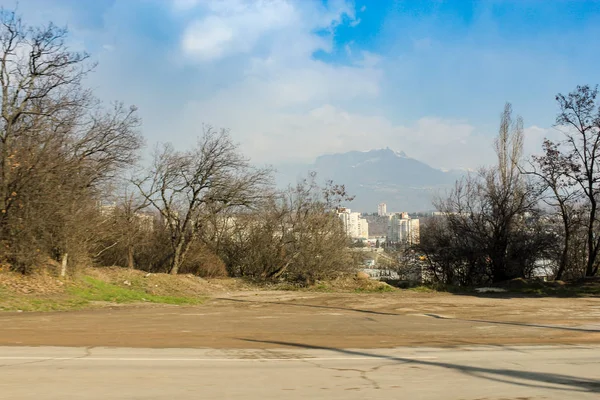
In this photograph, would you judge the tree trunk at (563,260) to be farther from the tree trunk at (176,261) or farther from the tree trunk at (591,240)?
the tree trunk at (176,261)

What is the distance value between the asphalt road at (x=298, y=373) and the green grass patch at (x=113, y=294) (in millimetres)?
10332

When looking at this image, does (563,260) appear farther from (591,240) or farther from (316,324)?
(316,324)

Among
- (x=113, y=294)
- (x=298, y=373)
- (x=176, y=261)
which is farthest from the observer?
(x=176, y=261)

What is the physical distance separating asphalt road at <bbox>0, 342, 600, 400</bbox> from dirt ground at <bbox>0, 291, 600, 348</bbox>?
1283mm

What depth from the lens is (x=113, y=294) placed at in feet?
69.9

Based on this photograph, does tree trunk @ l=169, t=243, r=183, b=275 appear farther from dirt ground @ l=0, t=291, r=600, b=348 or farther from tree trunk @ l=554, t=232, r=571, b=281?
tree trunk @ l=554, t=232, r=571, b=281

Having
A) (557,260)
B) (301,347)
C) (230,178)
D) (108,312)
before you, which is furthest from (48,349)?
(557,260)

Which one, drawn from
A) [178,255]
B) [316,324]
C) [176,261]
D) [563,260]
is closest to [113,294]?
[316,324]

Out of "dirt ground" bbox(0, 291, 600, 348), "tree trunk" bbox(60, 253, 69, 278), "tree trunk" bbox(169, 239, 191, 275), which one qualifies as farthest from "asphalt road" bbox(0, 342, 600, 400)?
"tree trunk" bbox(169, 239, 191, 275)

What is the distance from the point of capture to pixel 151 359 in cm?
939

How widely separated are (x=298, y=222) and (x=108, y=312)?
17852 mm

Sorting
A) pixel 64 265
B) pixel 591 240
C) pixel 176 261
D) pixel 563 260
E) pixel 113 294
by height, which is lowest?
pixel 113 294

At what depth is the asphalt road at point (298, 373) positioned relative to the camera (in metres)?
7.19

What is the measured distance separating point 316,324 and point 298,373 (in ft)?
22.4
